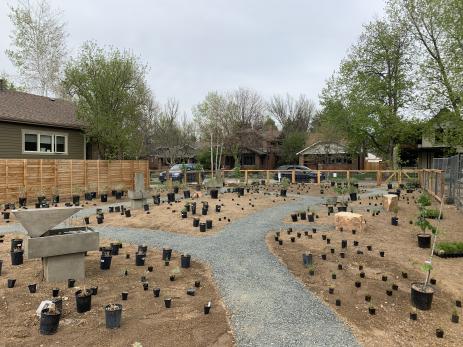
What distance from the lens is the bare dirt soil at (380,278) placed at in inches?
192

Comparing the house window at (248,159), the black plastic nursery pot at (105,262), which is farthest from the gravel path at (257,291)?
the house window at (248,159)

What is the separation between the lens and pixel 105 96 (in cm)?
2127

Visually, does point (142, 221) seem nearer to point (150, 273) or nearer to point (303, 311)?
point (150, 273)

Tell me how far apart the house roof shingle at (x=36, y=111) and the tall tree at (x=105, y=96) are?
1.20 m

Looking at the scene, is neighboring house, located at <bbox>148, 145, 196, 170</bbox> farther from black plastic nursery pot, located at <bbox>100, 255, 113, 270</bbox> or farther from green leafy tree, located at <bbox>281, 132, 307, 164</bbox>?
black plastic nursery pot, located at <bbox>100, 255, 113, 270</bbox>

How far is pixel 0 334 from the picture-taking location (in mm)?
4281

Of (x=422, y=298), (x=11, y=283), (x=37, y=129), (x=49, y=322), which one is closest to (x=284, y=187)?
(x=37, y=129)

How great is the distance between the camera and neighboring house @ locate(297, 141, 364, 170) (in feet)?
139

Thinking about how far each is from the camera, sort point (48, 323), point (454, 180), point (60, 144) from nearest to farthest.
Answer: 1. point (48, 323)
2. point (454, 180)
3. point (60, 144)

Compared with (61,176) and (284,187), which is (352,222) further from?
(61,176)

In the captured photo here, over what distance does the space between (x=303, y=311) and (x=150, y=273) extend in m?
2.99

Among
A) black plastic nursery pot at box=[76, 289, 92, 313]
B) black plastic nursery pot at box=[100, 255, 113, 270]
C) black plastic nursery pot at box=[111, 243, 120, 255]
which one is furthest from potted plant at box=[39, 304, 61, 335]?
black plastic nursery pot at box=[111, 243, 120, 255]

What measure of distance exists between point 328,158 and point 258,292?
40940mm

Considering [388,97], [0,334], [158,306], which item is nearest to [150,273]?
[158,306]
